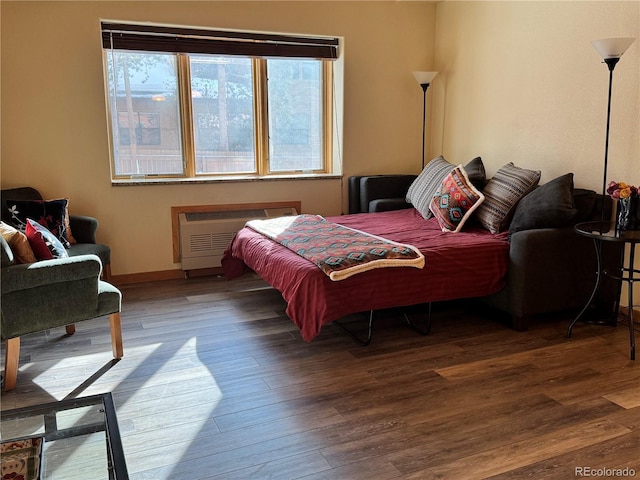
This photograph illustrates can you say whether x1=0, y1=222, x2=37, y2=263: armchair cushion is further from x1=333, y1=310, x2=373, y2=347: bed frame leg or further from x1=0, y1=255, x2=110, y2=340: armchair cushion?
x1=333, y1=310, x2=373, y2=347: bed frame leg

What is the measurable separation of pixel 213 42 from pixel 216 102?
516mm

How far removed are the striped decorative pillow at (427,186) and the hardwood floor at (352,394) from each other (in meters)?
1.04

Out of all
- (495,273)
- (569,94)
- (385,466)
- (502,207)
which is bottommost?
(385,466)

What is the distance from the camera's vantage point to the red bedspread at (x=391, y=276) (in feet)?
9.80

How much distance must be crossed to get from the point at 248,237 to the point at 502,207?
6.14 ft

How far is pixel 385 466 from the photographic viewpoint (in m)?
2.06

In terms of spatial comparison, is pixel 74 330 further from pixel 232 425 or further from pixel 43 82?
pixel 43 82

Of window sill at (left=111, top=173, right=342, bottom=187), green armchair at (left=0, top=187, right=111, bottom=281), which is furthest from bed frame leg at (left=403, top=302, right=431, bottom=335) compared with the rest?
green armchair at (left=0, top=187, right=111, bottom=281)

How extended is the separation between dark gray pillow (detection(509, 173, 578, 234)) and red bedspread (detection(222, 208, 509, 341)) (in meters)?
0.19

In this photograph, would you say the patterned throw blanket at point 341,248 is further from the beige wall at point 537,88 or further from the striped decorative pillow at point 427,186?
the beige wall at point 537,88

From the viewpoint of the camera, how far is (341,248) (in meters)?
3.26

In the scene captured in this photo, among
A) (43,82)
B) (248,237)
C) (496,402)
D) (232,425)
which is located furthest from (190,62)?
(496,402)

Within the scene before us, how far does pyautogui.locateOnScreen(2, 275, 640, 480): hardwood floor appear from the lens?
209cm

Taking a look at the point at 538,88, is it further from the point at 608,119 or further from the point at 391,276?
the point at 391,276
